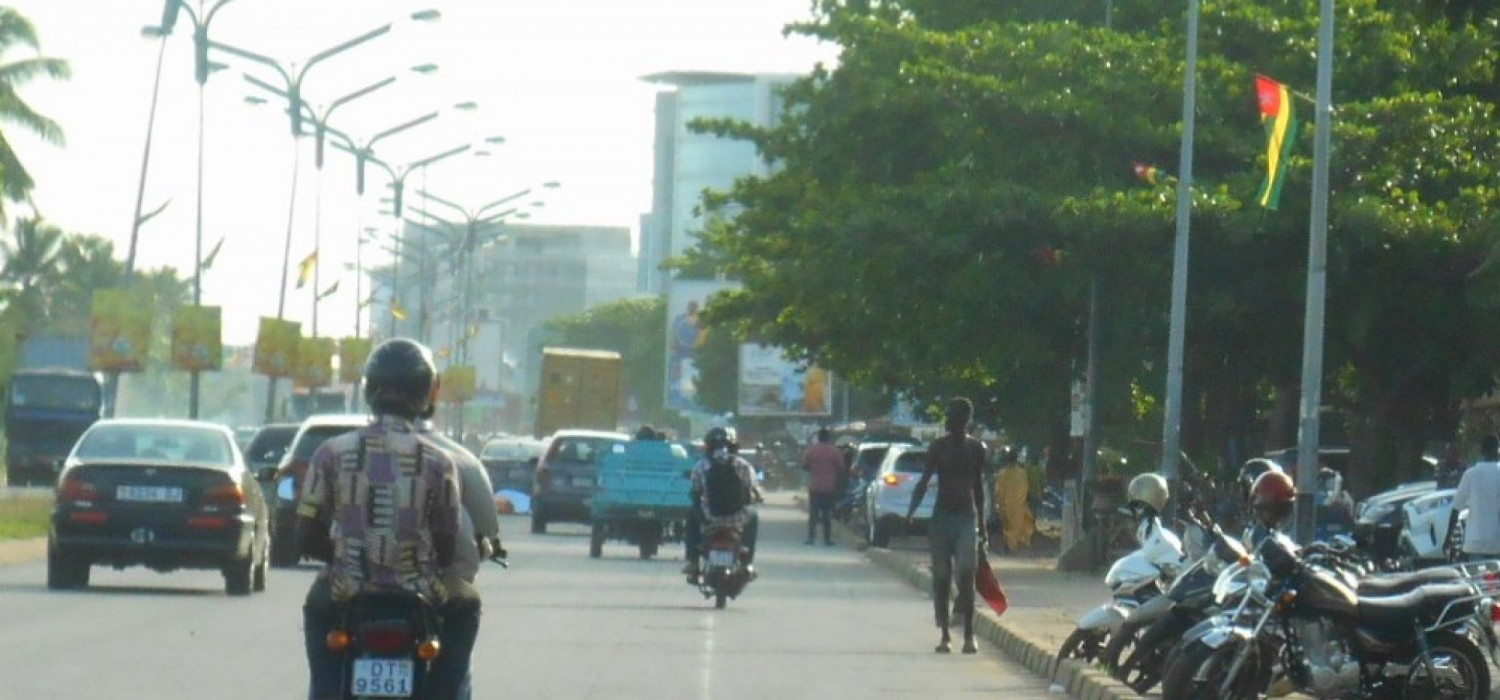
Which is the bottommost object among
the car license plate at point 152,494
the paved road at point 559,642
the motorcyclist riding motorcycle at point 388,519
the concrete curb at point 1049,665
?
the paved road at point 559,642

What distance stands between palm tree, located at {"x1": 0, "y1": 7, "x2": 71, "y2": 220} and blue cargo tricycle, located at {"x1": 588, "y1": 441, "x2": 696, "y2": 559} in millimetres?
32196

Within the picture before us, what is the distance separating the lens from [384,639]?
7898 mm

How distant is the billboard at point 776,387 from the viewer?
8325 centimetres

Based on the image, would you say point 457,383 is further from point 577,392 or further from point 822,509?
point 822,509

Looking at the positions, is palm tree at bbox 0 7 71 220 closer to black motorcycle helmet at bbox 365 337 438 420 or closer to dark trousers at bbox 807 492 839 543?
dark trousers at bbox 807 492 839 543

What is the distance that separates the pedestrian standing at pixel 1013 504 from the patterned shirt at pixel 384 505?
31141mm

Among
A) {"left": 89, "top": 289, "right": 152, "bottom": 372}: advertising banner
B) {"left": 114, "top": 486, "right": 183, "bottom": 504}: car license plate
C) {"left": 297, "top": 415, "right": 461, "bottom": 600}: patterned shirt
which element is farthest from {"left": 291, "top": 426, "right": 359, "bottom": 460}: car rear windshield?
{"left": 297, "top": 415, "right": 461, "bottom": 600}: patterned shirt

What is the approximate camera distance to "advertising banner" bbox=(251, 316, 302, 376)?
56500mm

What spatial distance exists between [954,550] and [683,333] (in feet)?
229

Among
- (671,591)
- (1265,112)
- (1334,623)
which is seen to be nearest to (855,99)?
(1265,112)

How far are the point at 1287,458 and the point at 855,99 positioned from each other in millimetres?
8269

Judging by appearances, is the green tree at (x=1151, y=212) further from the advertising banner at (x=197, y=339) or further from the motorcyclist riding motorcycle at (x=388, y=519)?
the motorcyclist riding motorcycle at (x=388, y=519)

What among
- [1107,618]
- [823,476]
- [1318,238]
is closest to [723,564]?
[1318,238]

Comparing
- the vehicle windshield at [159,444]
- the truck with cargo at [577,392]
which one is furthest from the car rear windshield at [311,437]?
the truck with cargo at [577,392]
